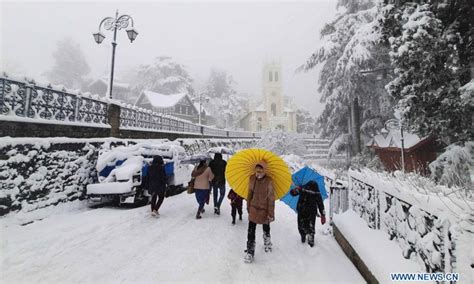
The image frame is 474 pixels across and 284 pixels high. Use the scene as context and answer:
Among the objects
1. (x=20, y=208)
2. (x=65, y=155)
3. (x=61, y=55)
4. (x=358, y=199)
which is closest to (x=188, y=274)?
(x=358, y=199)

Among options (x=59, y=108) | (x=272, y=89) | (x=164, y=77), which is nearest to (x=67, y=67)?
(x=164, y=77)

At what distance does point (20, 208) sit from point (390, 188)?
333 inches

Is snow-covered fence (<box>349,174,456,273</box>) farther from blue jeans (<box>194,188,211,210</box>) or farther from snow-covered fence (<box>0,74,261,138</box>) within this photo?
snow-covered fence (<box>0,74,261,138</box>)

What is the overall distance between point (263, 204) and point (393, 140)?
18430mm

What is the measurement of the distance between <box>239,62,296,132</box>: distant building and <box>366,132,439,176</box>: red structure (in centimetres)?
4252

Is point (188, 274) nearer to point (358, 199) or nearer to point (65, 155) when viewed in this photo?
point (358, 199)

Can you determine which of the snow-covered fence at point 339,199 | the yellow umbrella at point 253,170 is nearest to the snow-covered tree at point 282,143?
the snow-covered fence at point 339,199

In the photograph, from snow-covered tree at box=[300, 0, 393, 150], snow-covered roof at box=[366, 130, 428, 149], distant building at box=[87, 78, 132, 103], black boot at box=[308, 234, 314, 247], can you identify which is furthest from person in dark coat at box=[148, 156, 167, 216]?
distant building at box=[87, 78, 132, 103]

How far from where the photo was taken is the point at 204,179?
675cm

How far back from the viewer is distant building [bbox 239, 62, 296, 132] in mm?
64812

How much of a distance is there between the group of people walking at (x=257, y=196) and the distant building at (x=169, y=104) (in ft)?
118

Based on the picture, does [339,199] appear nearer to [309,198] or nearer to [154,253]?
A: [309,198]

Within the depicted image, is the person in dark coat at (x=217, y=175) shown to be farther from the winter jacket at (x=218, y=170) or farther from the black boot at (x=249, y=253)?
the black boot at (x=249, y=253)

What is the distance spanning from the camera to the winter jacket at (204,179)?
6.73 m
